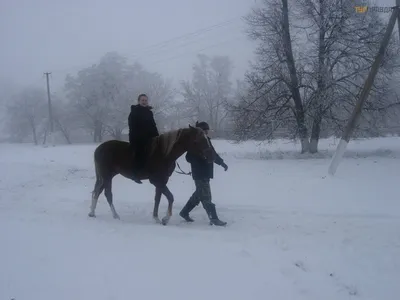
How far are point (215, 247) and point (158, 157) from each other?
2672 mm

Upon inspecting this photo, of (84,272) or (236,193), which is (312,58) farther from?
(84,272)

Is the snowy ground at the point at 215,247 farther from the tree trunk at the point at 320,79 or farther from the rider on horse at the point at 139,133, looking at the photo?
the tree trunk at the point at 320,79

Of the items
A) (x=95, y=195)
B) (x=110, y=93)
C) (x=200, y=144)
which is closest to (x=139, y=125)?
(x=200, y=144)

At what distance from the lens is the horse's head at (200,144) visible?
7.15 meters

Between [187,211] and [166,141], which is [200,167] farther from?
[187,211]

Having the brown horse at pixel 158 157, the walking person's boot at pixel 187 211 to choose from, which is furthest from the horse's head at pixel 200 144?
the walking person's boot at pixel 187 211

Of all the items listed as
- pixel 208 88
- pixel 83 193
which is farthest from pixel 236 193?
pixel 208 88

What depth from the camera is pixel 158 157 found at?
757cm

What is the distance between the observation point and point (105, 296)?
414 centimetres

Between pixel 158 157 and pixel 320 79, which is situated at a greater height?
pixel 320 79

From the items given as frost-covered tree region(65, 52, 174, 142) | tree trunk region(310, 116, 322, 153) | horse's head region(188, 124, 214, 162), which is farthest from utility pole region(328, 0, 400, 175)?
frost-covered tree region(65, 52, 174, 142)

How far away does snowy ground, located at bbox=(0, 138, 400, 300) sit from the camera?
448cm

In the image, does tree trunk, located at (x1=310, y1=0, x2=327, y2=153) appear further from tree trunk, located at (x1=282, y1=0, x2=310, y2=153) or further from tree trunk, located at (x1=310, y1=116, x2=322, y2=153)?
tree trunk, located at (x1=282, y1=0, x2=310, y2=153)

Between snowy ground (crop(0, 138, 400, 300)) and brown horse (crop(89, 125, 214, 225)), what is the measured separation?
2.48 feet
